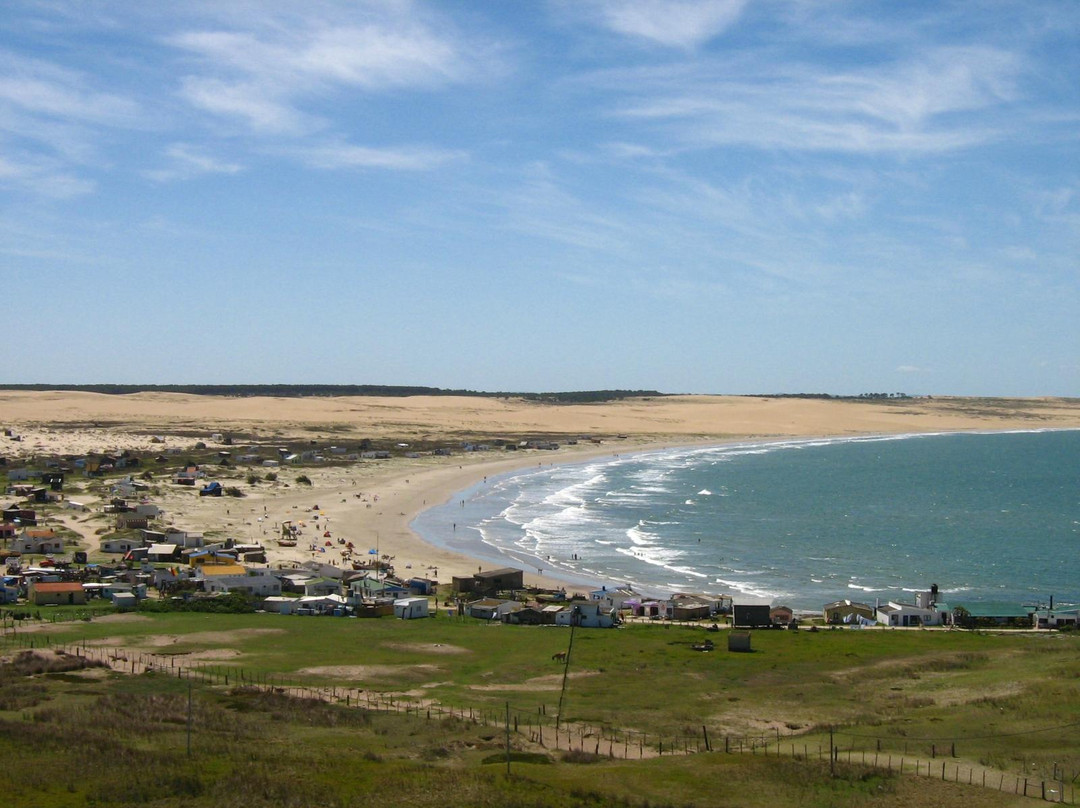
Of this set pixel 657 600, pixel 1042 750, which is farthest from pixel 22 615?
pixel 1042 750

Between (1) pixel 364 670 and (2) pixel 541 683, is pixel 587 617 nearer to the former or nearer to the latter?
(2) pixel 541 683

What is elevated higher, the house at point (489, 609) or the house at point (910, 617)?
the house at point (910, 617)

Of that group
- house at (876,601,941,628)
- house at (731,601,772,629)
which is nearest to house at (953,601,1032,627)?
house at (876,601,941,628)

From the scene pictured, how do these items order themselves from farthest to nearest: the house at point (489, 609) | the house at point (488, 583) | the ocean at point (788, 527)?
the ocean at point (788, 527), the house at point (488, 583), the house at point (489, 609)

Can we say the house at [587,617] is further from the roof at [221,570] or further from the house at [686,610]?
the roof at [221,570]

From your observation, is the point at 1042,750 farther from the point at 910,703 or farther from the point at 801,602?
the point at 801,602

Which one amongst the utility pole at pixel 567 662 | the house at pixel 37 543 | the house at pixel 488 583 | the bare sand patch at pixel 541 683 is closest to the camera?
the utility pole at pixel 567 662

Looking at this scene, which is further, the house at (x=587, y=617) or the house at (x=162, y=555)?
the house at (x=162, y=555)

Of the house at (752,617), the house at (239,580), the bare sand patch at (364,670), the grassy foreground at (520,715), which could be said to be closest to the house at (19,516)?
the house at (239,580)
